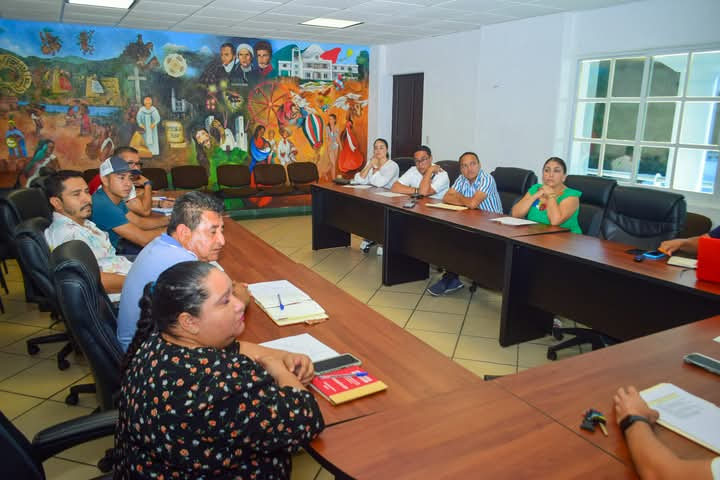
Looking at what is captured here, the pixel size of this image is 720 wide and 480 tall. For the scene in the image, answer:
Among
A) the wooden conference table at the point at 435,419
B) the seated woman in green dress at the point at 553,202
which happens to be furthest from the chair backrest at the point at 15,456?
the seated woman in green dress at the point at 553,202

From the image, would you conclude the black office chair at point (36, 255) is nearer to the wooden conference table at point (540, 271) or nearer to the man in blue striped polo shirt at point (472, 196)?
the wooden conference table at point (540, 271)

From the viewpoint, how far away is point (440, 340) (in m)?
3.57

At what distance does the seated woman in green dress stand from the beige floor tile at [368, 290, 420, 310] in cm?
113

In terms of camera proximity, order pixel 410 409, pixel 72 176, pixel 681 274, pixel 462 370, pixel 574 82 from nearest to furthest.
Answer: pixel 410 409 → pixel 462 370 → pixel 681 274 → pixel 72 176 → pixel 574 82

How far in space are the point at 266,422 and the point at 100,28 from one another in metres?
7.30

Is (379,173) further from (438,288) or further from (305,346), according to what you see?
(305,346)

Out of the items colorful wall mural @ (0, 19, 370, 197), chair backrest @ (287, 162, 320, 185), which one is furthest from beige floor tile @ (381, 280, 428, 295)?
colorful wall mural @ (0, 19, 370, 197)

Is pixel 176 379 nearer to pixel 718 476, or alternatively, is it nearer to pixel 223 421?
pixel 223 421

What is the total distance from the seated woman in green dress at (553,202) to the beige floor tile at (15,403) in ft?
11.5

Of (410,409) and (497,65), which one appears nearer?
(410,409)

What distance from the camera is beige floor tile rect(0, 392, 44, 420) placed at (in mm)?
2689

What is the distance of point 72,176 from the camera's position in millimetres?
2797

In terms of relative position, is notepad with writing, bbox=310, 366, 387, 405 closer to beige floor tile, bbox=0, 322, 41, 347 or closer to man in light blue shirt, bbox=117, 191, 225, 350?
man in light blue shirt, bbox=117, 191, 225, 350

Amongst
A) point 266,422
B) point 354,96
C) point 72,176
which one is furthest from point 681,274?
point 354,96
